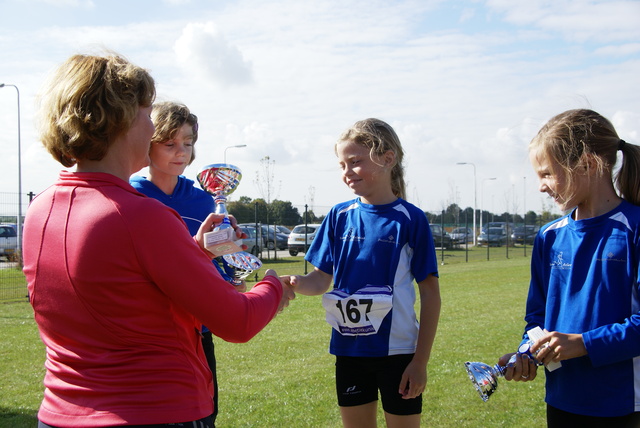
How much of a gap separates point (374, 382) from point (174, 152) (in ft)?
5.08

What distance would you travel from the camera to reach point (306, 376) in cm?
620

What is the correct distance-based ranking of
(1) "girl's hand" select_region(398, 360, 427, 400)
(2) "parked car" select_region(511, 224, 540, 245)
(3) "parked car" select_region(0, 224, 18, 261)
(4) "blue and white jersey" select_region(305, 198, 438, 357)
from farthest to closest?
(2) "parked car" select_region(511, 224, 540, 245), (3) "parked car" select_region(0, 224, 18, 261), (4) "blue and white jersey" select_region(305, 198, 438, 357), (1) "girl's hand" select_region(398, 360, 427, 400)

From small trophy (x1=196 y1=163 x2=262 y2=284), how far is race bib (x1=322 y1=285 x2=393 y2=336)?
18.6 inches

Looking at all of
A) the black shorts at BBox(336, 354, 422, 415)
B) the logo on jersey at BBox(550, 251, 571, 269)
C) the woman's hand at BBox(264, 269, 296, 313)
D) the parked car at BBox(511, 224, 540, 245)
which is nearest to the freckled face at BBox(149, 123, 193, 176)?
the woman's hand at BBox(264, 269, 296, 313)

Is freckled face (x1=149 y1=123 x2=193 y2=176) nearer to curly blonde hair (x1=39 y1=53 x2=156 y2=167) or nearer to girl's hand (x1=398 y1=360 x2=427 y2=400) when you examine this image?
curly blonde hair (x1=39 y1=53 x2=156 y2=167)

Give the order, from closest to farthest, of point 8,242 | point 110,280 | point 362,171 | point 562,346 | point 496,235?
point 110,280, point 562,346, point 362,171, point 8,242, point 496,235

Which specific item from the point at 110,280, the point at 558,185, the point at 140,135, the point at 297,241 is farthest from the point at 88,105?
the point at 297,241

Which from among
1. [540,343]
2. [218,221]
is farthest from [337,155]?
[540,343]

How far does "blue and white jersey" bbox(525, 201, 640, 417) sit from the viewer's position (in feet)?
7.09

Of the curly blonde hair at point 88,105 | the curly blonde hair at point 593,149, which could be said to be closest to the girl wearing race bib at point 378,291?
the curly blonde hair at point 593,149

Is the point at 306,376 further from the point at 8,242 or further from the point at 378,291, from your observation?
the point at 8,242

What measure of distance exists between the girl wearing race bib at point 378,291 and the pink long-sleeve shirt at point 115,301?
48.5 inches

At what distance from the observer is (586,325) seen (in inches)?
90.0

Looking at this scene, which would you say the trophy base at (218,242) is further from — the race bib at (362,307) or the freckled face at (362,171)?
the freckled face at (362,171)
